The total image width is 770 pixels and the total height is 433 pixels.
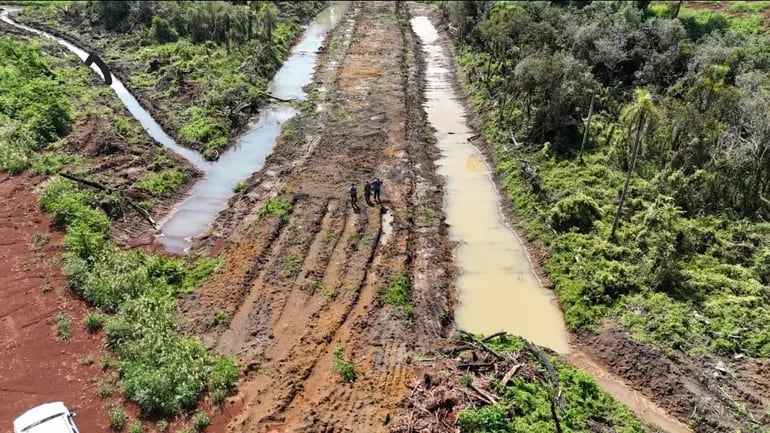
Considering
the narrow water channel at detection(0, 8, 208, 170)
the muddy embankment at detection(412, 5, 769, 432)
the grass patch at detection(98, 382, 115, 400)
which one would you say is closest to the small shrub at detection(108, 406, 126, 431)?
the grass patch at detection(98, 382, 115, 400)

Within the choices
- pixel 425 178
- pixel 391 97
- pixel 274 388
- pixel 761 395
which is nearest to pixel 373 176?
pixel 425 178

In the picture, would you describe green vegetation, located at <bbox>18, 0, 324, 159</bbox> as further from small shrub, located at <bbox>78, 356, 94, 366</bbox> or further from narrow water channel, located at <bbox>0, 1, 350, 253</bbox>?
small shrub, located at <bbox>78, 356, 94, 366</bbox>

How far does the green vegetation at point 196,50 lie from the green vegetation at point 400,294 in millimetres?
15442

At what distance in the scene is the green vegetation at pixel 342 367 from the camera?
674 inches

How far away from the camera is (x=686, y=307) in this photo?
64.3 feet

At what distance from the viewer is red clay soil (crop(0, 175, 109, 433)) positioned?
15.6 meters

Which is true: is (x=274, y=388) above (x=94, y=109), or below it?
below

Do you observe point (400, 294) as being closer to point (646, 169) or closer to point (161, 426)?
point (161, 426)

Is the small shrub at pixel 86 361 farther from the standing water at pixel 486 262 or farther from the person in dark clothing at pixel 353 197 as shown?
the person in dark clothing at pixel 353 197

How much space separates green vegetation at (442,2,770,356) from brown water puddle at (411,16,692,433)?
984mm

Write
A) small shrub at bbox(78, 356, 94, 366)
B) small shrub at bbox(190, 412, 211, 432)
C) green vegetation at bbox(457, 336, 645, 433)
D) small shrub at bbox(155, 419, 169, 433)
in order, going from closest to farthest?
green vegetation at bbox(457, 336, 645, 433), small shrub at bbox(155, 419, 169, 433), small shrub at bbox(190, 412, 211, 432), small shrub at bbox(78, 356, 94, 366)

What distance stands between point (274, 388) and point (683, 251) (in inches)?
666

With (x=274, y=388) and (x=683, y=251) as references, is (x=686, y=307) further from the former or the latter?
(x=274, y=388)

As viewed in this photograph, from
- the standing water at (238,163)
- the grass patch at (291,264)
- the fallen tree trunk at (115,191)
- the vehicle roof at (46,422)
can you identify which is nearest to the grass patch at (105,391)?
the vehicle roof at (46,422)
